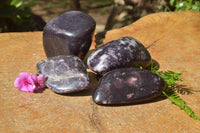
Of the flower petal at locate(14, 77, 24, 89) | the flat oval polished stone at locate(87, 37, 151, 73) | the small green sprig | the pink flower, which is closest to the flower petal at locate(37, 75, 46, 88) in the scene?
the pink flower

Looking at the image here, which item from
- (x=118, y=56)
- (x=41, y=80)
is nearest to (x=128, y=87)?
(x=118, y=56)

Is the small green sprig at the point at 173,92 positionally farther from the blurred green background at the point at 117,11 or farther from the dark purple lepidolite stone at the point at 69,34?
the blurred green background at the point at 117,11

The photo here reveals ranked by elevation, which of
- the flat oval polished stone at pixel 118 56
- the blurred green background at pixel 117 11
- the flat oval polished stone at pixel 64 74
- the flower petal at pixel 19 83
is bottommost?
the blurred green background at pixel 117 11

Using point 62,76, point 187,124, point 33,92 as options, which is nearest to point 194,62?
point 187,124

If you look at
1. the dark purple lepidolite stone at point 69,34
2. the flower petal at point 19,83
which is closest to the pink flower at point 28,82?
the flower petal at point 19,83

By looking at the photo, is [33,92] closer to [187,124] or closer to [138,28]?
[187,124]

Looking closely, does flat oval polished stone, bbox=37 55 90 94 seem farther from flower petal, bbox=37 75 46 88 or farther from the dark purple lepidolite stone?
the dark purple lepidolite stone

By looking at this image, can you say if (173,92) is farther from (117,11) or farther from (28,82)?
(117,11)
